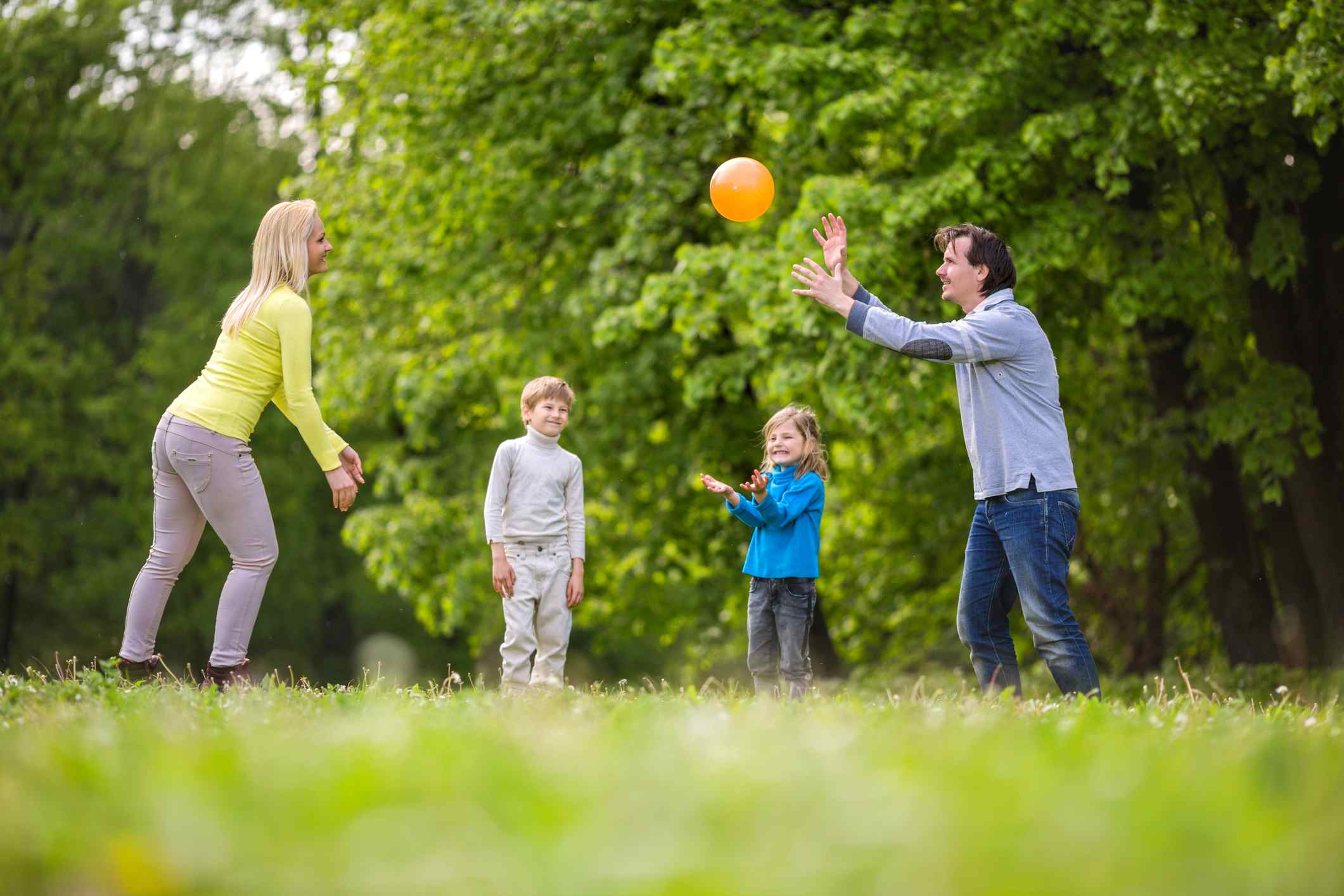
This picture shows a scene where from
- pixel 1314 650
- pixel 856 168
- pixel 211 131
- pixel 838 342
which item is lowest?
pixel 1314 650

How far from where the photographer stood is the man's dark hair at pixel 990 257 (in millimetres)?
5395

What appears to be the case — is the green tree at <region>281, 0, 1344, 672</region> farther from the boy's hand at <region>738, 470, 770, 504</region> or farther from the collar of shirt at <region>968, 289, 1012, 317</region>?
the boy's hand at <region>738, 470, 770, 504</region>

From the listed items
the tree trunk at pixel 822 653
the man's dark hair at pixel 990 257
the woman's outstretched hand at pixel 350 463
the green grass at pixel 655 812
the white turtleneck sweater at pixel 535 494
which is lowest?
the tree trunk at pixel 822 653

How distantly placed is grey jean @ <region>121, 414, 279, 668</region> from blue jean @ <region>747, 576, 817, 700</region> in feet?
7.59

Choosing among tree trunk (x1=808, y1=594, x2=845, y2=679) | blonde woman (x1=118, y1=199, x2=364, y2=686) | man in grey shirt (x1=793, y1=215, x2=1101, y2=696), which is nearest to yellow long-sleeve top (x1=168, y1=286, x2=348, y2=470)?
blonde woman (x1=118, y1=199, x2=364, y2=686)

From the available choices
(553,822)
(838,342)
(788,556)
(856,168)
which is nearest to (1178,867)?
(553,822)

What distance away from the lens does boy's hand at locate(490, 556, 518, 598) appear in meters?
6.11

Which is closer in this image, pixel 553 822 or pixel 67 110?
pixel 553 822

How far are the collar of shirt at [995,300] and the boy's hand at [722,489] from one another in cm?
129

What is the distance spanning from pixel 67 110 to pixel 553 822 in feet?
68.3

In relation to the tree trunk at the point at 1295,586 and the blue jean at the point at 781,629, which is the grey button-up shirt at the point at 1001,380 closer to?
the blue jean at the point at 781,629

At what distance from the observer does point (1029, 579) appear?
16.7 feet

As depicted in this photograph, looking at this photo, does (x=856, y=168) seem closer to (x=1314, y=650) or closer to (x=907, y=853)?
(x=1314, y=650)

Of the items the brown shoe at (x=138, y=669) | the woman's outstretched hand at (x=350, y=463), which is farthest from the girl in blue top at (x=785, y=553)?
the brown shoe at (x=138, y=669)
